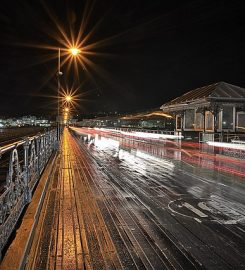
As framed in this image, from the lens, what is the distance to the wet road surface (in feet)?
16.0

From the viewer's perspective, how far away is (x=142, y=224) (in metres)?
6.57

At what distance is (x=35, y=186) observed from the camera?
9578mm

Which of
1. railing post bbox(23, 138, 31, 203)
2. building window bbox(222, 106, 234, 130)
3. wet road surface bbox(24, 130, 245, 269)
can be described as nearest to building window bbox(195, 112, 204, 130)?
building window bbox(222, 106, 234, 130)

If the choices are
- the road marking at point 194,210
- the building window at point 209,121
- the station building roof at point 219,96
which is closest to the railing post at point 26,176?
the road marking at point 194,210

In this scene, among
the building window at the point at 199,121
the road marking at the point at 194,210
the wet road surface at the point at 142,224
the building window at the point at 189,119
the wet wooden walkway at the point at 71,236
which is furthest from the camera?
the building window at the point at 189,119

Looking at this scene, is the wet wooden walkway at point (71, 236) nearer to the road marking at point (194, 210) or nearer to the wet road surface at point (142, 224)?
the wet road surface at point (142, 224)

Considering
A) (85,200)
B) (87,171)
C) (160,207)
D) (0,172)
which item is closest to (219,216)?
(160,207)

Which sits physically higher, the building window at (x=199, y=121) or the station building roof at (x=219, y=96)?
the station building roof at (x=219, y=96)

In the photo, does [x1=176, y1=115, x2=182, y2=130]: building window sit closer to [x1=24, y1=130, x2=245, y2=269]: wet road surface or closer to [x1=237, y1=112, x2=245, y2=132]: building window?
[x1=237, y1=112, x2=245, y2=132]: building window

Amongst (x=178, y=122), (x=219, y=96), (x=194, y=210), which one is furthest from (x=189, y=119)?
(x=194, y=210)

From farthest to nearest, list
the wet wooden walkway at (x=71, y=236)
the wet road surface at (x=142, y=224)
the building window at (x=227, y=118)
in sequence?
the building window at (x=227, y=118) < the wet road surface at (x=142, y=224) < the wet wooden walkway at (x=71, y=236)

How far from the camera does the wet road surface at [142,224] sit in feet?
16.0

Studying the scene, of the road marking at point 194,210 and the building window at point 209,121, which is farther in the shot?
the building window at point 209,121

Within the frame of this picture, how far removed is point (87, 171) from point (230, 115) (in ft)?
77.8
